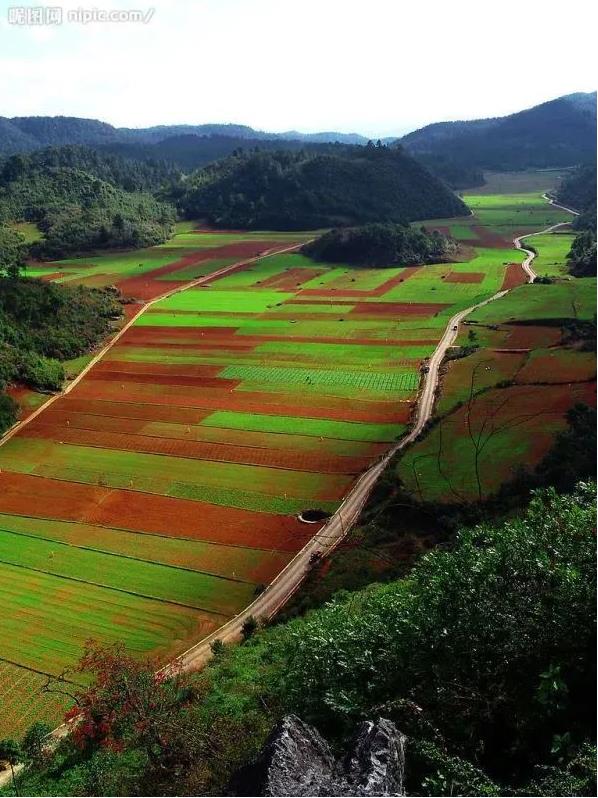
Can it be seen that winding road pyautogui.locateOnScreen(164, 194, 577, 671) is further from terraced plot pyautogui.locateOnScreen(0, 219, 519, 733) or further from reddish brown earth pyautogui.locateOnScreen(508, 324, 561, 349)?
reddish brown earth pyautogui.locateOnScreen(508, 324, 561, 349)

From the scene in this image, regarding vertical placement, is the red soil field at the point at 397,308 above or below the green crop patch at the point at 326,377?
above

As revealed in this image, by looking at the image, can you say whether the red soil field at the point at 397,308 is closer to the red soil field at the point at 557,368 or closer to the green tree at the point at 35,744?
the red soil field at the point at 557,368

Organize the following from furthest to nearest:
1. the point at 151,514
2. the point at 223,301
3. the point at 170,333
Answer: the point at 223,301
the point at 170,333
the point at 151,514

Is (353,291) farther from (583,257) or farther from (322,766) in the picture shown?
(322,766)

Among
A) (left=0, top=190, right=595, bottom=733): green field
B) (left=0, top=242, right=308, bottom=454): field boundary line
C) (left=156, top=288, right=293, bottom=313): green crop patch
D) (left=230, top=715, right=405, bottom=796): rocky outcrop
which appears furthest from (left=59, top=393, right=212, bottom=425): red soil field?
(left=230, top=715, right=405, bottom=796): rocky outcrop

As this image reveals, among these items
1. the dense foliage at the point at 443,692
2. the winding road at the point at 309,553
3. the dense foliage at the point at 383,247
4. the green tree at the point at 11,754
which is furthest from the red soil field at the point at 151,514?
the dense foliage at the point at 383,247

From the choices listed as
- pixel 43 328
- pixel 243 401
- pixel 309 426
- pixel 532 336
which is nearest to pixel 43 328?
pixel 43 328
